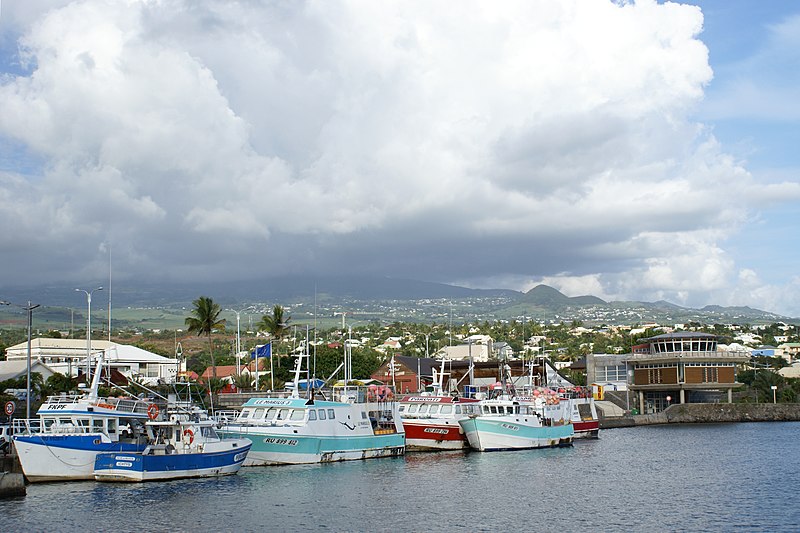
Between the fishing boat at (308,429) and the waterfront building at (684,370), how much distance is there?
6868 centimetres

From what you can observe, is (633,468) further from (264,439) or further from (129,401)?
(129,401)

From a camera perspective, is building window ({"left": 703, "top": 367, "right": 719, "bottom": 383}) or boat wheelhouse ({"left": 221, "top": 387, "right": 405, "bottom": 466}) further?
building window ({"left": 703, "top": 367, "right": 719, "bottom": 383})

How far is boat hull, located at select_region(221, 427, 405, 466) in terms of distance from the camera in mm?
55562

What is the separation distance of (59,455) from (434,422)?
31.0 metres

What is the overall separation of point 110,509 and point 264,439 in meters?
16.3

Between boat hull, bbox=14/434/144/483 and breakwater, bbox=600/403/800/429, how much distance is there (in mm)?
80511

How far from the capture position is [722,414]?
116 m

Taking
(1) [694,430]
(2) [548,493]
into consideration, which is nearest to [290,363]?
(1) [694,430]

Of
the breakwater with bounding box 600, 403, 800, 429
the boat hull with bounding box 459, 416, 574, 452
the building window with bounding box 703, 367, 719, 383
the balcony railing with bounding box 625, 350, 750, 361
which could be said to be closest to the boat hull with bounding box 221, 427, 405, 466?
the boat hull with bounding box 459, 416, 574, 452

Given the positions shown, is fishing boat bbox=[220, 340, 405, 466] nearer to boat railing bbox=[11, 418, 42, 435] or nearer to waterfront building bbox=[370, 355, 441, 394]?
boat railing bbox=[11, 418, 42, 435]

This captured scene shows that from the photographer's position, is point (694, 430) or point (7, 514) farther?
point (694, 430)

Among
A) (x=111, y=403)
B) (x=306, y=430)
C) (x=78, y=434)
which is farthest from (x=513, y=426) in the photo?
(x=78, y=434)

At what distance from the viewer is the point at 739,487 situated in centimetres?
4975

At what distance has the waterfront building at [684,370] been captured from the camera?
120m
